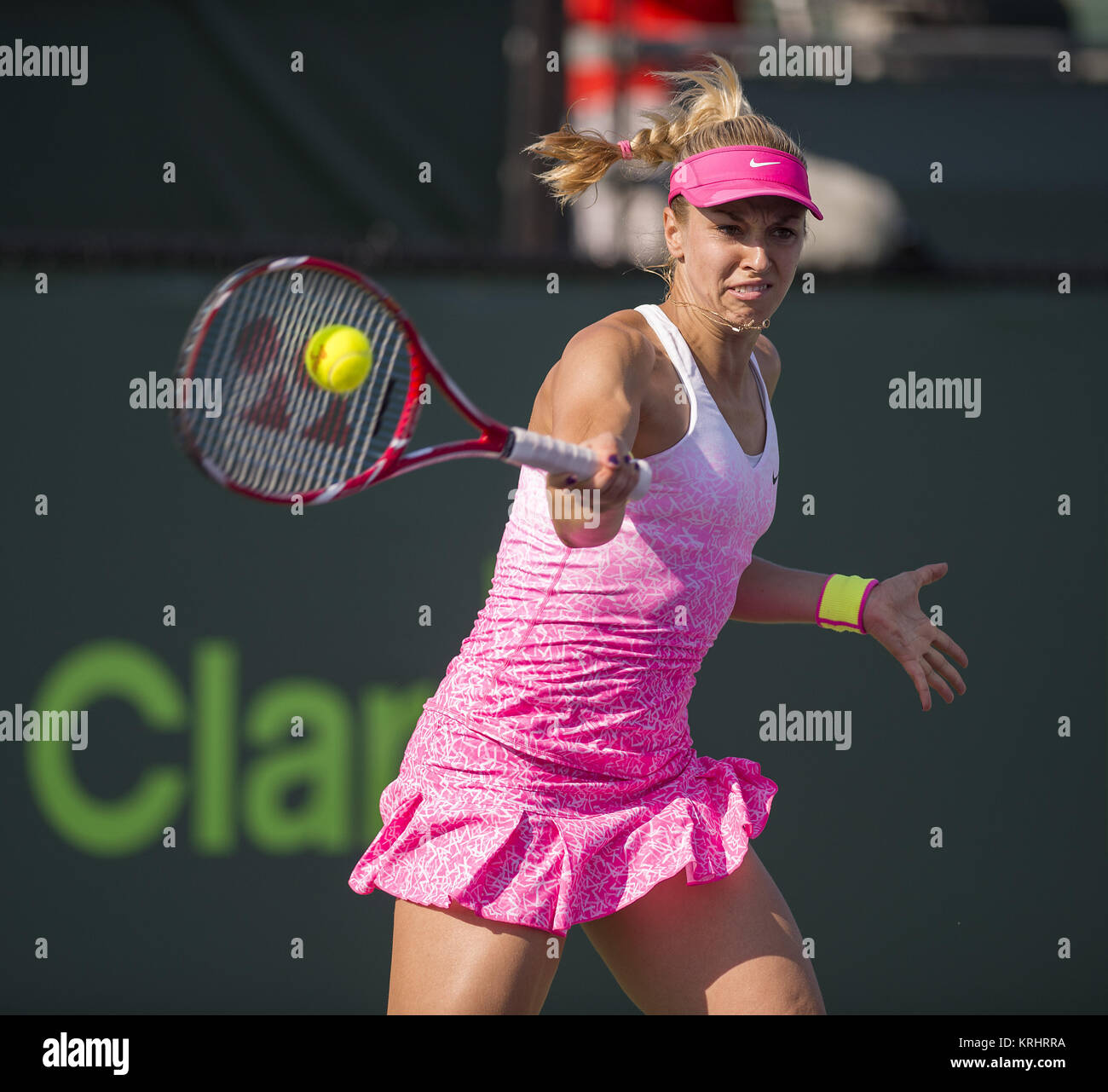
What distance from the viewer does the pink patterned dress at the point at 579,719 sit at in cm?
206

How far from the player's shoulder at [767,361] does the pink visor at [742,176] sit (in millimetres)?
329

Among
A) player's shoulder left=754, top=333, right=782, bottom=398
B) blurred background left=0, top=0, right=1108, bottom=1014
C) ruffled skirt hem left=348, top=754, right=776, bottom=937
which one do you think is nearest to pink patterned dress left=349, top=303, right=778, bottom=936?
ruffled skirt hem left=348, top=754, right=776, bottom=937

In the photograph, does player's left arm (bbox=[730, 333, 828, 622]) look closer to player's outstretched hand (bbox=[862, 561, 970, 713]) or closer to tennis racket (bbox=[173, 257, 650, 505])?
player's outstretched hand (bbox=[862, 561, 970, 713])

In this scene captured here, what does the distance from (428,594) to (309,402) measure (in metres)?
1.59

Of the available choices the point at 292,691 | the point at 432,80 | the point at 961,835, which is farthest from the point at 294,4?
the point at 961,835

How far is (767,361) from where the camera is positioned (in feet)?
8.20

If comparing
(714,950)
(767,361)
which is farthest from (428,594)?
(714,950)

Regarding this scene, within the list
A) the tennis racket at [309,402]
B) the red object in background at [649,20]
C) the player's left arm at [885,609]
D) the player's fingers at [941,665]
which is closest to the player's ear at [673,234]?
the player's left arm at [885,609]

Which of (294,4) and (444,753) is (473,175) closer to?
(294,4)

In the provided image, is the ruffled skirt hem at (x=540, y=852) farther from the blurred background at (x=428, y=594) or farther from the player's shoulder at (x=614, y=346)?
the blurred background at (x=428, y=594)

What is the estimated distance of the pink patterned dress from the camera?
2059 mm

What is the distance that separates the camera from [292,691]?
3537 millimetres

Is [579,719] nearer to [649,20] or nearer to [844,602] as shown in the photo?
[844,602]

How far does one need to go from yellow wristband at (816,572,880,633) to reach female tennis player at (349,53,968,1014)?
140 millimetres
